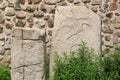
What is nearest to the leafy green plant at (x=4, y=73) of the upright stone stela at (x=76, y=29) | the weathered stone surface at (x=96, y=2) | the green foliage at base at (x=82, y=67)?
the upright stone stela at (x=76, y=29)

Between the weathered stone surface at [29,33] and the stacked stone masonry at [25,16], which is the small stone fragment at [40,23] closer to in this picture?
the stacked stone masonry at [25,16]

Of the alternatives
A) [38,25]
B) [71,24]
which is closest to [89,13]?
[71,24]

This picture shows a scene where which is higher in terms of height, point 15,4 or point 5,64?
point 15,4

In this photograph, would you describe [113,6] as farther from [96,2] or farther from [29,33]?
[29,33]

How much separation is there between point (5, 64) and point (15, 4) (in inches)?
42.8

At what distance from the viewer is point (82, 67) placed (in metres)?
6.01

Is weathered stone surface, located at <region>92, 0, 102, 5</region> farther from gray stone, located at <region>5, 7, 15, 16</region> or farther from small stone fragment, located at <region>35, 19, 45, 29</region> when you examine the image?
gray stone, located at <region>5, 7, 15, 16</region>

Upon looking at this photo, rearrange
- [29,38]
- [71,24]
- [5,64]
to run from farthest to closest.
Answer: [5,64] < [71,24] < [29,38]

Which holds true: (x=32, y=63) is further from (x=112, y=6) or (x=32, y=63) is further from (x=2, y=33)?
(x=112, y=6)

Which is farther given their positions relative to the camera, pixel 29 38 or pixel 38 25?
pixel 38 25

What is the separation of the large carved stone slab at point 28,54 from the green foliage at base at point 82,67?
25cm

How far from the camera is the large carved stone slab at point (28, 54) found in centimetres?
571

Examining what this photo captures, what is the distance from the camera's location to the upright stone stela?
6.07 metres

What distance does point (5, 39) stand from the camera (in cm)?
804
